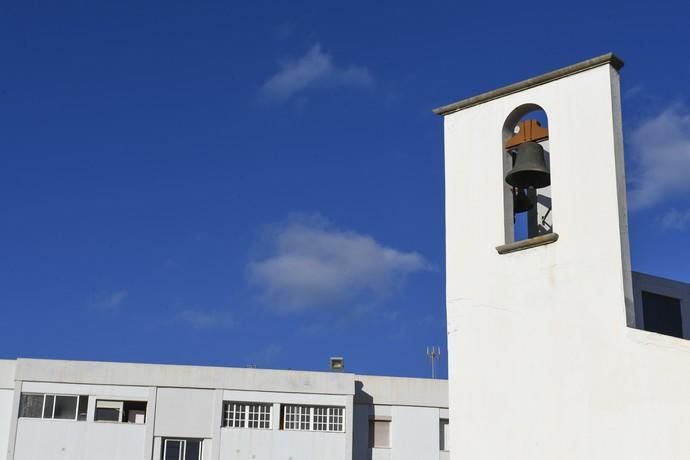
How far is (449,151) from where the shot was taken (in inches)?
554

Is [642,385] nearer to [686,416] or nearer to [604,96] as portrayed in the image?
[686,416]

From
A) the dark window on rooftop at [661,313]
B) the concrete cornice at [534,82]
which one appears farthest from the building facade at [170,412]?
the concrete cornice at [534,82]

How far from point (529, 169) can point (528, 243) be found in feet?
3.29

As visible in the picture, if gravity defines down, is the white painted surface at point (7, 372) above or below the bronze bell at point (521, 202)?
above

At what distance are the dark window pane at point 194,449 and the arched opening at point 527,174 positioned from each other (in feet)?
85.6

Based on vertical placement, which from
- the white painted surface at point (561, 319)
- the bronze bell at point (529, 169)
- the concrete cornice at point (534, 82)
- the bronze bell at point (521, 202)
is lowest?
the white painted surface at point (561, 319)

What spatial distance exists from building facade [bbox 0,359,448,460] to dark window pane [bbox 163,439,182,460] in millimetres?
34

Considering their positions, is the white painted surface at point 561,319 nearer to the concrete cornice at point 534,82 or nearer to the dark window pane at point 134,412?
the concrete cornice at point 534,82

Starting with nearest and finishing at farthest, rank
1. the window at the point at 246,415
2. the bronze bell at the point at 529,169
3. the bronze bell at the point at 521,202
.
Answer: the bronze bell at the point at 529,169, the bronze bell at the point at 521,202, the window at the point at 246,415

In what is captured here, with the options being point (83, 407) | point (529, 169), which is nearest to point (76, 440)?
point (83, 407)

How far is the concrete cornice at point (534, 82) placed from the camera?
498 inches

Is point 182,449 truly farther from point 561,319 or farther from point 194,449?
point 561,319

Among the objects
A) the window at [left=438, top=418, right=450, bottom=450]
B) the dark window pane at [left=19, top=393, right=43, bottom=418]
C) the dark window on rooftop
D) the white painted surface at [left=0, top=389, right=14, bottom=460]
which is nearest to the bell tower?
the dark window on rooftop

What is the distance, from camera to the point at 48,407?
123ft
